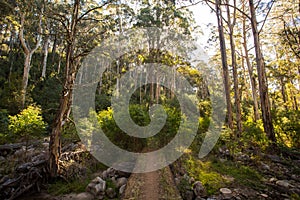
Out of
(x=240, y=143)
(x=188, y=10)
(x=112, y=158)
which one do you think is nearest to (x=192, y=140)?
(x=240, y=143)

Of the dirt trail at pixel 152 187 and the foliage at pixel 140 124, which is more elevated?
the foliage at pixel 140 124

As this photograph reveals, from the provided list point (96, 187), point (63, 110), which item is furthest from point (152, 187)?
point (63, 110)

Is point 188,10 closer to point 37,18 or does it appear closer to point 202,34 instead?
point 202,34

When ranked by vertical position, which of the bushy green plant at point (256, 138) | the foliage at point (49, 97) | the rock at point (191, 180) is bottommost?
the rock at point (191, 180)

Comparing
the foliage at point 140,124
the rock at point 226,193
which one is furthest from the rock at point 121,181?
the foliage at point 140,124

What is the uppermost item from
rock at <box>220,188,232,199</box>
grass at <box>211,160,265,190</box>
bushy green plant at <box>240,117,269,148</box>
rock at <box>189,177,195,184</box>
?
bushy green plant at <box>240,117,269,148</box>

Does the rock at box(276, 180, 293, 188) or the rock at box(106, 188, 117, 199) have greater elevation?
the rock at box(276, 180, 293, 188)

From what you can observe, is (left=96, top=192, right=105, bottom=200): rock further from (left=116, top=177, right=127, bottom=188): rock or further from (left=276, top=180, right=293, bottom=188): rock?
(left=276, top=180, right=293, bottom=188): rock

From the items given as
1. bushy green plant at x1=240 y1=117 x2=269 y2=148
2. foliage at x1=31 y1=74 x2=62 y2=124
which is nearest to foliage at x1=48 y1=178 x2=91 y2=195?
bushy green plant at x1=240 y1=117 x2=269 y2=148

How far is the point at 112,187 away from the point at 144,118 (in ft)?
10.7

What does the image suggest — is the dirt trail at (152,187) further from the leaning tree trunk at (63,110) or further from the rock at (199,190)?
the leaning tree trunk at (63,110)

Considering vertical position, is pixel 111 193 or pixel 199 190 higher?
pixel 199 190

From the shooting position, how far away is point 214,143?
6.84 metres

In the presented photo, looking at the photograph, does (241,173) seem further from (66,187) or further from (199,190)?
(66,187)
